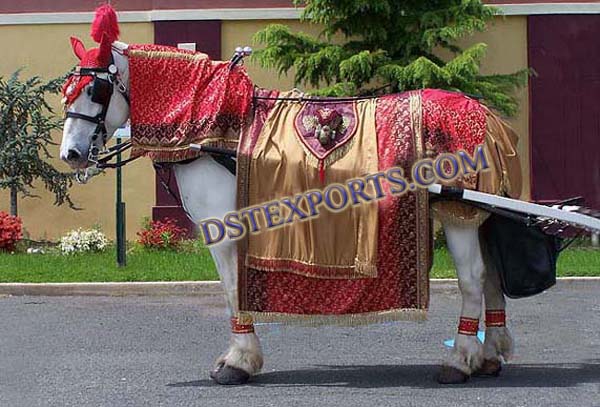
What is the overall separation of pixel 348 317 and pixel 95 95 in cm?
198

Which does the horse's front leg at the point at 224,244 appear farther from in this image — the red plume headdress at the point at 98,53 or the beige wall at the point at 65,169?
the beige wall at the point at 65,169

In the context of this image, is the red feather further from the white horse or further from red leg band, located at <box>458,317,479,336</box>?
red leg band, located at <box>458,317,479,336</box>

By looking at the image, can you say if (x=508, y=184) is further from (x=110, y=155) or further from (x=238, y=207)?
(x=110, y=155)

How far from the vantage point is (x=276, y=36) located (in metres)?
13.9

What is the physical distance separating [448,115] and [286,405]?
194 centimetres

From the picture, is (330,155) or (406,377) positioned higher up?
(330,155)

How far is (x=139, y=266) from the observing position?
41.3 feet

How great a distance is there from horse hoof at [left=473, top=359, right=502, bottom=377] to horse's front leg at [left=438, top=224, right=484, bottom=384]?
0.46ft

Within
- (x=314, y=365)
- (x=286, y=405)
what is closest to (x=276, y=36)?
(x=314, y=365)

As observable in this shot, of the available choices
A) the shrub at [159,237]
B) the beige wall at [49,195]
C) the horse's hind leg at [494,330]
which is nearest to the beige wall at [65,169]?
the beige wall at [49,195]

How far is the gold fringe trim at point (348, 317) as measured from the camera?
21.0 ft

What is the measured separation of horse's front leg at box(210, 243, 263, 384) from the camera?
21.4 feet

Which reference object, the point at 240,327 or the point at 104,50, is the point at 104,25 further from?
the point at 240,327

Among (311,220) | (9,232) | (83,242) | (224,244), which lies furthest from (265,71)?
(311,220)
